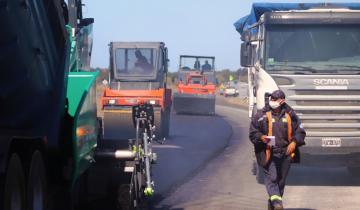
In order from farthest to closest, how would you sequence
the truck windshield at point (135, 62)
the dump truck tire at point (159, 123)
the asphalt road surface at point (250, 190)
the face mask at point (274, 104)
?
the truck windshield at point (135, 62) → the dump truck tire at point (159, 123) → the asphalt road surface at point (250, 190) → the face mask at point (274, 104)

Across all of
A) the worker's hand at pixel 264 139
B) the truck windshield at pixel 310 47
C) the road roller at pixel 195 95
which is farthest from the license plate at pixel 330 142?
the road roller at pixel 195 95

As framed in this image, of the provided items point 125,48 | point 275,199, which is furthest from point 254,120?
point 125,48

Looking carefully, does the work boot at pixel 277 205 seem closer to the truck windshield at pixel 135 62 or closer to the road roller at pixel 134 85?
the road roller at pixel 134 85

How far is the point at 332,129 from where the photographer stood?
1421cm

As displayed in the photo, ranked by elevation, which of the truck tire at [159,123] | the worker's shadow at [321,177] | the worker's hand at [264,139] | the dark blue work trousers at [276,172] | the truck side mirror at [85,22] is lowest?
the worker's shadow at [321,177]

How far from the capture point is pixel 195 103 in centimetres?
3950

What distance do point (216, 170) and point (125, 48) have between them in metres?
9.26

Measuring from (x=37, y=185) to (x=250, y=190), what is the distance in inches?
275

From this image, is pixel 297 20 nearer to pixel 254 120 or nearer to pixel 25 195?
pixel 254 120

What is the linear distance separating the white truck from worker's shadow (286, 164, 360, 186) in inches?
34.3

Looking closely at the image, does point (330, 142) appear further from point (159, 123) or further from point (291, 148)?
point (159, 123)

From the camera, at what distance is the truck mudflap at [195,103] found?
129ft

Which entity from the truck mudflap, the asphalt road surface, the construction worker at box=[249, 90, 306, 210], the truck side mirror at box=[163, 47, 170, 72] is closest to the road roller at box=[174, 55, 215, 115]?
the truck mudflap

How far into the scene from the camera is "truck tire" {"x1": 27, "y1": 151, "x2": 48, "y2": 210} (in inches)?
285
